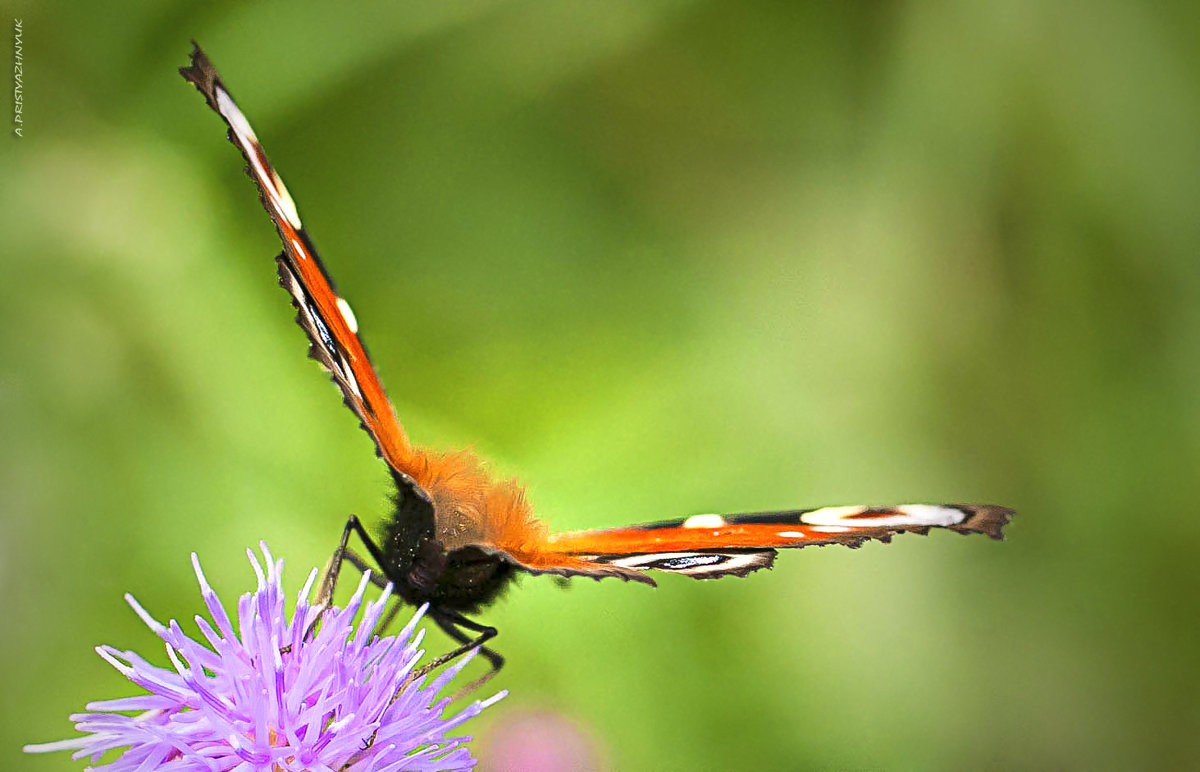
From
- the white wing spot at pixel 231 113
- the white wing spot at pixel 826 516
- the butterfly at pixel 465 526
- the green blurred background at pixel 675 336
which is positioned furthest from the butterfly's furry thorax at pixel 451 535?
the green blurred background at pixel 675 336

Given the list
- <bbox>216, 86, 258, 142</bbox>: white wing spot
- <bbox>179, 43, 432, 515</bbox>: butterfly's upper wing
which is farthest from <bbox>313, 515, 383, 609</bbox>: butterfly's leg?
<bbox>216, 86, 258, 142</bbox>: white wing spot

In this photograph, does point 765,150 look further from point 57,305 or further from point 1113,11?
point 57,305

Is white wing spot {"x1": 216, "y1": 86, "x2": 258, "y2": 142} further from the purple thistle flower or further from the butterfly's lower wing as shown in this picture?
the butterfly's lower wing

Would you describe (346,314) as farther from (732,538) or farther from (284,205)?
(732,538)

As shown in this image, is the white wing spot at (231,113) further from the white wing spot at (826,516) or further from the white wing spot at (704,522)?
the white wing spot at (826,516)

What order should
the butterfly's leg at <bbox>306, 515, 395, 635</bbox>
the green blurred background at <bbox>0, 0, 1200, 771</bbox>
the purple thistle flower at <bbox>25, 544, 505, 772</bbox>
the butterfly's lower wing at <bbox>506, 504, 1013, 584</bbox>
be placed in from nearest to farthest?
the purple thistle flower at <bbox>25, 544, 505, 772</bbox>, the butterfly's lower wing at <bbox>506, 504, 1013, 584</bbox>, the butterfly's leg at <bbox>306, 515, 395, 635</bbox>, the green blurred background at <bbox>0, 0, 1200, 771</bbox>

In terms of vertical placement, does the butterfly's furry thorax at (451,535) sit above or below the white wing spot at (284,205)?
below
